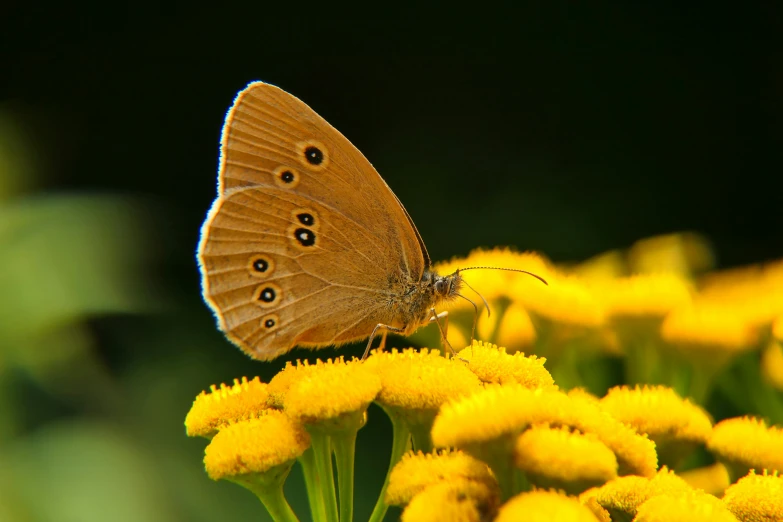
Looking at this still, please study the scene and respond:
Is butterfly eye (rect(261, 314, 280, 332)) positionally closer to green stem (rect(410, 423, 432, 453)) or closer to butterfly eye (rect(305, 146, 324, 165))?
butterfly eye (rect(305, 146, 324, 165))

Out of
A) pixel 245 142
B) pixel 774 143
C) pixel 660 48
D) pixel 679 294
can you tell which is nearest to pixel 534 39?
pixel 660 48

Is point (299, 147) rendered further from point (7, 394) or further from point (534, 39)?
point (534, 39)

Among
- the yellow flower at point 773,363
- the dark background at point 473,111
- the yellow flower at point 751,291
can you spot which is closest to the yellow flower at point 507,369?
the yellow flower at point 773,363

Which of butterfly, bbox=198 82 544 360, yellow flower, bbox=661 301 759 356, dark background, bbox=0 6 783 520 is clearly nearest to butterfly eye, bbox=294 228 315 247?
butterfly, bbox=198 82 544 360

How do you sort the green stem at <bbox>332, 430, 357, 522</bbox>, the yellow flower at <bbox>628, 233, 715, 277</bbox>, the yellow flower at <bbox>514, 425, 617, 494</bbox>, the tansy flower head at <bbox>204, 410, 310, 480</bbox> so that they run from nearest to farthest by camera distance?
the yellow flower at <bbox>514, 425, 617, 494</bbox>
the tansy flower head at <bbox>204, 410, 310, 480</bbox>
the green stem at <bbox>332, 430, 357, 522</bbox>
the yellow flower at <bbox>628, 233, 715, 277</bbox>

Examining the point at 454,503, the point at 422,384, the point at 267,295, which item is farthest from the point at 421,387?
the point at 267,295
